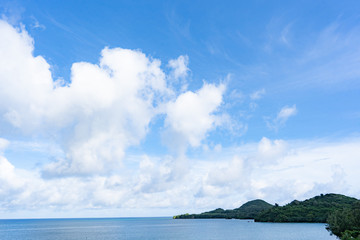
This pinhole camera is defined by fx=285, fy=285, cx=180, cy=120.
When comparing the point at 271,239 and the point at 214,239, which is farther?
the point at 214,239

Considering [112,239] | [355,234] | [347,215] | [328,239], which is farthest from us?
[112,239]

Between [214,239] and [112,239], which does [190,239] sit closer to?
[214,239]

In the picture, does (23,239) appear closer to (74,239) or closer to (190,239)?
(74,239)

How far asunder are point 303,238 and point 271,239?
1428 cm

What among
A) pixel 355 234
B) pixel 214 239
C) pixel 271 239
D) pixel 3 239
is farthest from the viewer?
pixel 3 239

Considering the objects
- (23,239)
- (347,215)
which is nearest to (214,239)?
(347,215)

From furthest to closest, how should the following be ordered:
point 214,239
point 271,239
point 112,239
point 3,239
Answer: point 3,239
point 112,239
point 214,239
point 271,239

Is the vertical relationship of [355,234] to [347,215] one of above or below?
below

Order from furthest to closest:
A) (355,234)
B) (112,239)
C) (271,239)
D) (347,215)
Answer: (112,239) < (271,239) < (347,215) < (355,234)

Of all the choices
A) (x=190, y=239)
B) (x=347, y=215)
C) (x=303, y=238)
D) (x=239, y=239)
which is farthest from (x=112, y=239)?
(x=347, y=215)

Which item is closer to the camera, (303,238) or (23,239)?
(303,238)

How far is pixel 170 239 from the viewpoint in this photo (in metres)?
136

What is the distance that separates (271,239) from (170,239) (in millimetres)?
46295

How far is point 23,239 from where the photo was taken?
151625 mm
